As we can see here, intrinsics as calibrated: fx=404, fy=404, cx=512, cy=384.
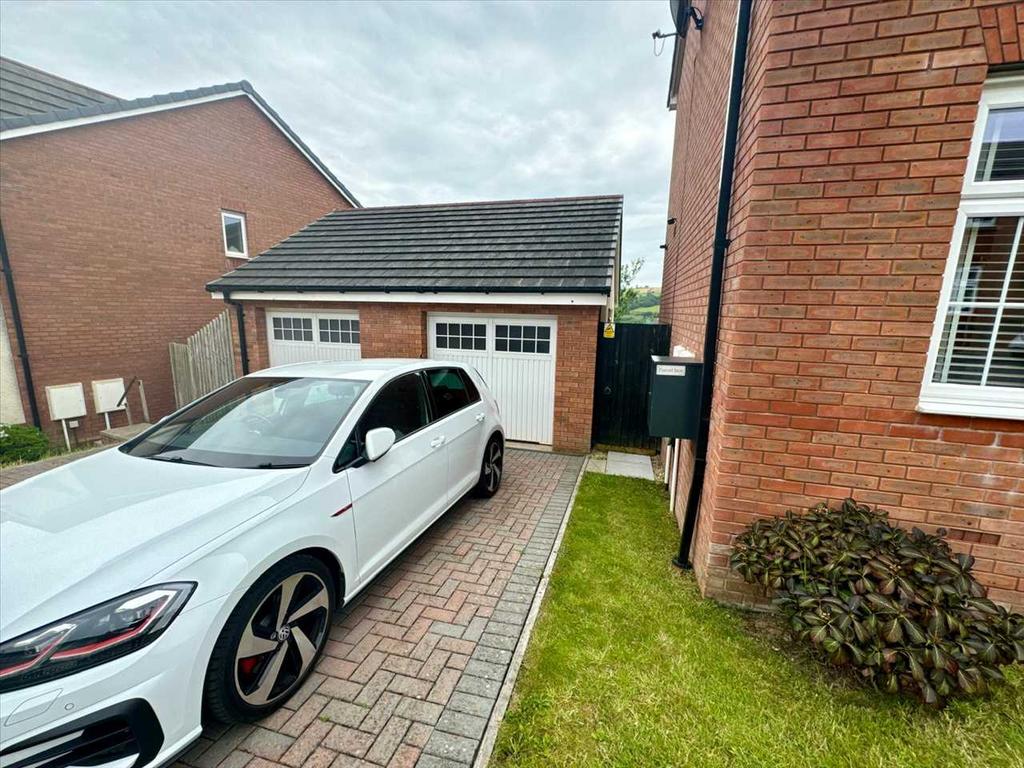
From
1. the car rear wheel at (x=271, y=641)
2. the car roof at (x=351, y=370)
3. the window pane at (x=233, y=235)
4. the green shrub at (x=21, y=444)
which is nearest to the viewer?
the car rear wheel at (x=271, y=641)

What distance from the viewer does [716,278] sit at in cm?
322

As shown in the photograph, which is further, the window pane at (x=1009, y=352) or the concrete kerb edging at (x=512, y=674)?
the window pane at (x=1009, y=352)

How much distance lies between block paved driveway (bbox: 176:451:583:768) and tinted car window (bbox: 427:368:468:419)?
4.17ft

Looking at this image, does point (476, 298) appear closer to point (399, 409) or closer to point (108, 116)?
point (399, 409)

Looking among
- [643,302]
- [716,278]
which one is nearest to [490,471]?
[716,278]

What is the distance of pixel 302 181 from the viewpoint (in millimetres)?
12758

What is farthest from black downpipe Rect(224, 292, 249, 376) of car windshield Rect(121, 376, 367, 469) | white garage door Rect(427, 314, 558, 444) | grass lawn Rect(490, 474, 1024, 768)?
grass lawn Rect(490, 474, 1024, 768)

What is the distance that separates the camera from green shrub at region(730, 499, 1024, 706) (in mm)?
2014

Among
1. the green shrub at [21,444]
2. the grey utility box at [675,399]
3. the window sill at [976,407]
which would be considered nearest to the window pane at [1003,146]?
the window sill at [976,407]

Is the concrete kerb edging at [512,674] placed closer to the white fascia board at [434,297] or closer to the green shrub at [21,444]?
the white fascia board at [434,297]

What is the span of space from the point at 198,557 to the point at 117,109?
429 inches

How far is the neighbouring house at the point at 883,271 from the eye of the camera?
2.33m

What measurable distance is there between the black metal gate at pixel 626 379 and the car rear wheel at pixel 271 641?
5.39 meters

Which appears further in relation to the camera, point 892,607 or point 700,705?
point 700,705
